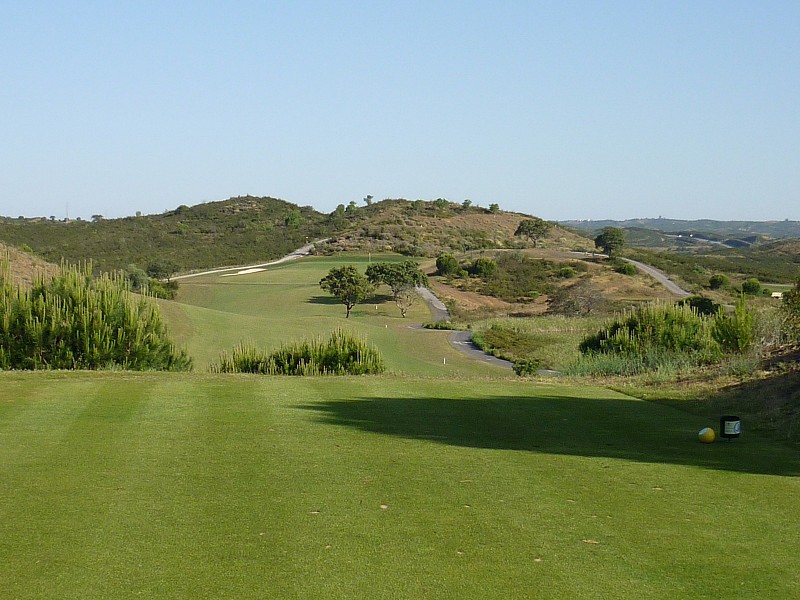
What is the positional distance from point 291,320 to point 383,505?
55.3 m

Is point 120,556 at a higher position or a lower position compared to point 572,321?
higher

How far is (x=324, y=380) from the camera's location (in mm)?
19000

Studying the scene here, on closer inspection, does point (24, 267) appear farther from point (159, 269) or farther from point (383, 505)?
point (159, 269)

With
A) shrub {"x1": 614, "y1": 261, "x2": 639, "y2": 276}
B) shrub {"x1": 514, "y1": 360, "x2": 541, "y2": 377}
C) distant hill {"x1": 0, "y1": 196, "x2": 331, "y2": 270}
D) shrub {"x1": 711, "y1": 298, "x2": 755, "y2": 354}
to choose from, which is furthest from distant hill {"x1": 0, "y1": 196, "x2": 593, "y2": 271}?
shrub {"x1": 711, "y1": 298, "x2": 755, "y2": 354}

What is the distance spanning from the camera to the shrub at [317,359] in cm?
2544

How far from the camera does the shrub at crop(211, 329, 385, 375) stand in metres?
25.4

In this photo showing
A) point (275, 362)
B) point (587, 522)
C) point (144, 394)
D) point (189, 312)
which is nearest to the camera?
point (587, 522)

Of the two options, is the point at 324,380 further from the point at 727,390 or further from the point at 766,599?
the point at 766,599

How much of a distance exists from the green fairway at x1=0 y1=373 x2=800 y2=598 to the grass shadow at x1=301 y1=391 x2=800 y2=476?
0.06 metres

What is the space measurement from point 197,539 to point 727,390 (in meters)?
12.4

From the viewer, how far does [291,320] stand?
63.0m

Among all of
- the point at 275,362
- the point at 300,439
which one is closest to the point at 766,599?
the point at 300,439

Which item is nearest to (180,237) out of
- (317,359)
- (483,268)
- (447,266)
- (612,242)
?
(447,266)

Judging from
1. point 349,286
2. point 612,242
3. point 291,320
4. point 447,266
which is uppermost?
point 612,242
